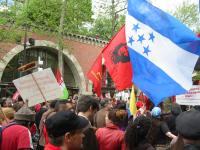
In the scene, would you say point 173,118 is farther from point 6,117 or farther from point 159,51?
point 6,117

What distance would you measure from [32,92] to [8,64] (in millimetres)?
26854

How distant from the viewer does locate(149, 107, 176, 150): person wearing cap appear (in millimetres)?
8547

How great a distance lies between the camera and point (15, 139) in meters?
5.10

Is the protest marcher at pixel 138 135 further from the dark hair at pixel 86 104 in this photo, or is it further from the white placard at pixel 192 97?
the white placard at pixel 192 97

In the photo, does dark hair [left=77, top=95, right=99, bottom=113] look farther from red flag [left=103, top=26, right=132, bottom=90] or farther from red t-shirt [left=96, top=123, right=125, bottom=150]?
red flag [left=103, top=26, right=132, bottom=90]

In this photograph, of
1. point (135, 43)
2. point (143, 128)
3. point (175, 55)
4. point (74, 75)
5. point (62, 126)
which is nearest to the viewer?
point (62, 126)

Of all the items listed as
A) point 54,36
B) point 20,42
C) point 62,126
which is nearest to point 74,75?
point 54,36

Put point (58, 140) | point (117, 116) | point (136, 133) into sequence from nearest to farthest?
Answer: point (58, 140) < point (136, 133) < point (117, 116)

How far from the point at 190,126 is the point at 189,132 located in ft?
0.16

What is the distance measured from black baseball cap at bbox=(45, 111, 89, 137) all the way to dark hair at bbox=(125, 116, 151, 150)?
58.8 inches

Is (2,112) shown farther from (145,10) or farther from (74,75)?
(74,75)

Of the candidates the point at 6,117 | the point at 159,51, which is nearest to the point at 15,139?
the point at 6,117

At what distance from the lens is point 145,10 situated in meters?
6.16

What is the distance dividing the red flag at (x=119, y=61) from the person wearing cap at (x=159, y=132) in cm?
212
